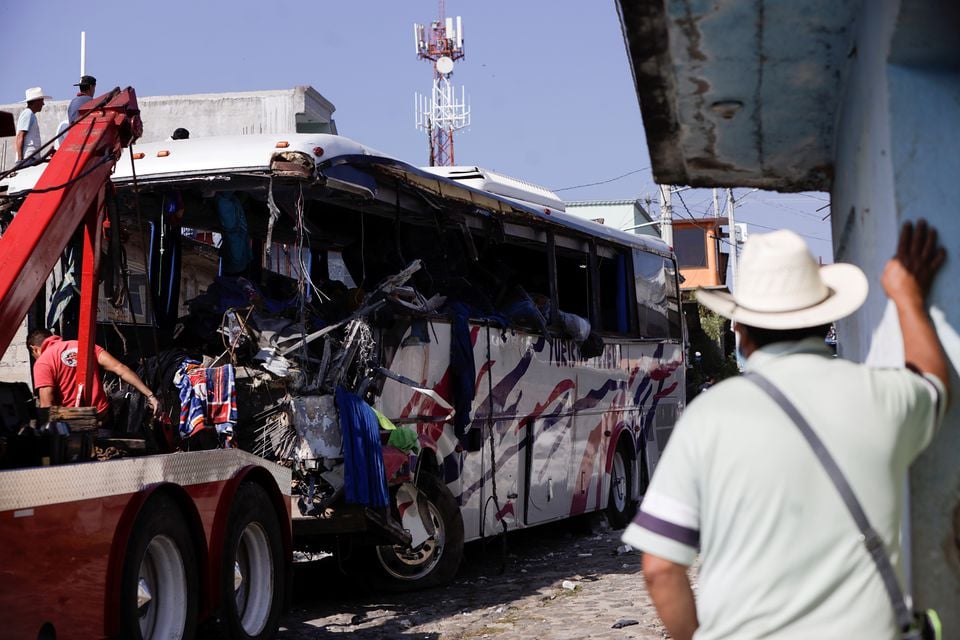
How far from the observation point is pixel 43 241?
7121 mm

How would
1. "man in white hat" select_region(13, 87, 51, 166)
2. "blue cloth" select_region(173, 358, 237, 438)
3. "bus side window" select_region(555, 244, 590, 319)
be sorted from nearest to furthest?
"blue cloth" select_region(173, 358, 237, 438)
"man in white hat" select_region(13, 87, 51, 166)
"bus side window" select_region(555, 244, 590, 319)

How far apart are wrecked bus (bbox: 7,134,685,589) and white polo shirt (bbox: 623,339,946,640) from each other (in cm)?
553

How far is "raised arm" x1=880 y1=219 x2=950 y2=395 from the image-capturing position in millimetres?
3357

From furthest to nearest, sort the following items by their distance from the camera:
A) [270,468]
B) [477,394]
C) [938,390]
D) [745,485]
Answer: [477,394] → [270,468] → [938,390] → [745,485]

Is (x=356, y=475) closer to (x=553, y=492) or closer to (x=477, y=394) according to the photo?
(x=477, y=394)

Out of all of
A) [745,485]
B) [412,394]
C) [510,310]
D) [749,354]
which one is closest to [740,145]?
[749,354]

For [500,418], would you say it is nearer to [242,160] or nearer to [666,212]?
[242,160]

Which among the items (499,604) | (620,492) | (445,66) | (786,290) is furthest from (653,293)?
(445,66)

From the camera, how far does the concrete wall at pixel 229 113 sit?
27.9 m

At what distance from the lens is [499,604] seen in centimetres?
1020

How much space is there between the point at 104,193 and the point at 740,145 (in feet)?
12.5

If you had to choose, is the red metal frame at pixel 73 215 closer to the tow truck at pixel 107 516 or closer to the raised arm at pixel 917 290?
the tow truck at pixel 107 516

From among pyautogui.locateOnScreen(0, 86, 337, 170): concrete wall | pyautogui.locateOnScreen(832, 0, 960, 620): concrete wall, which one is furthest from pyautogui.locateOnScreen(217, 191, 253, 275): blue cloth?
pyautogui.locateOnScreen(0, 86, 337, 170): concrete wall

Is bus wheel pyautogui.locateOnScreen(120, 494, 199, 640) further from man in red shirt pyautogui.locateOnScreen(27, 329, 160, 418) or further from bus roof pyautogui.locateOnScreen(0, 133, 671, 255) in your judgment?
bus roof pyautogui.locateOnScreen(0, 133, 671, 255)
